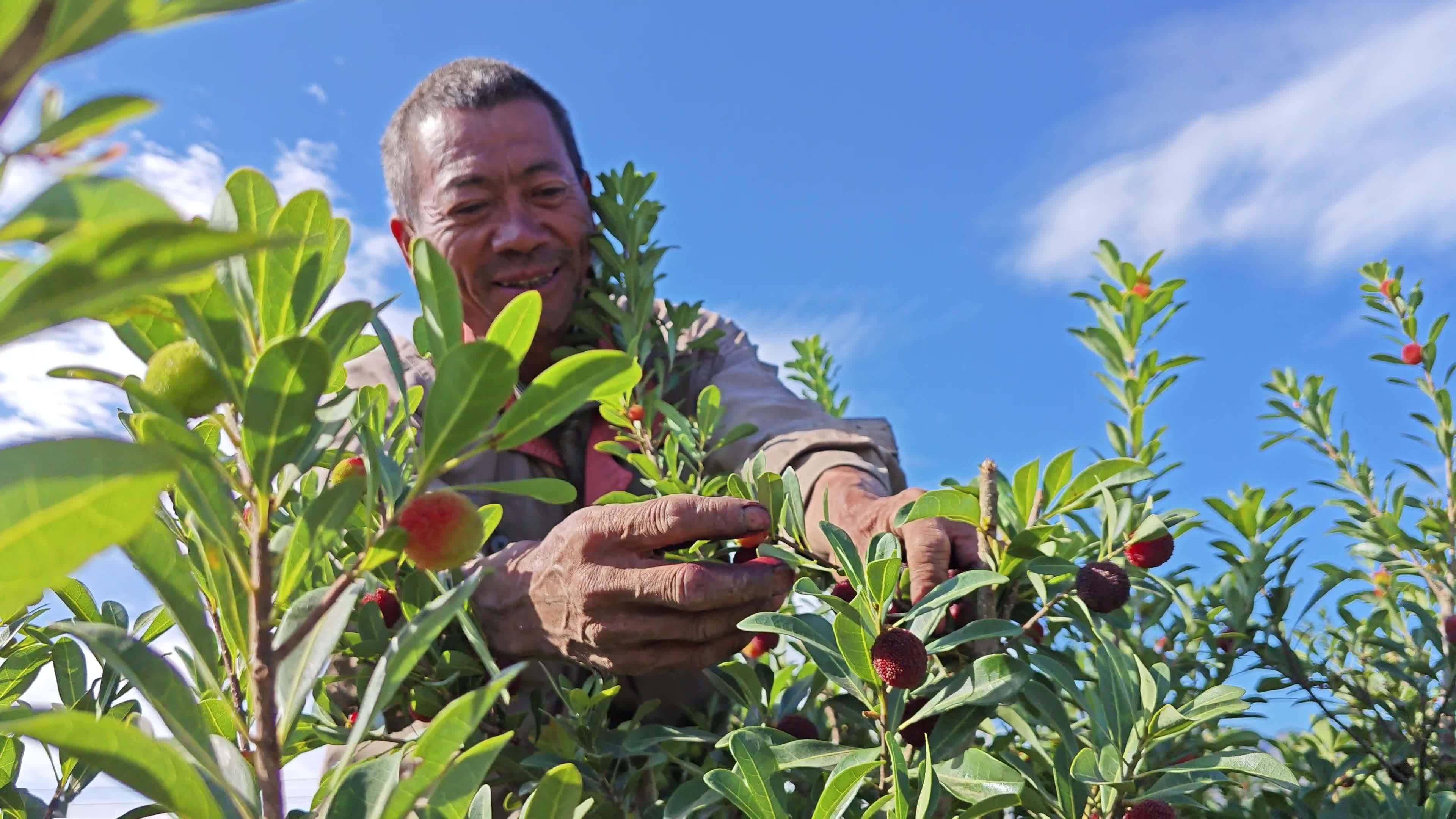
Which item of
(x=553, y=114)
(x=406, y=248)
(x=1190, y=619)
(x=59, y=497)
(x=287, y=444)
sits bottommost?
(x=59, y=497)

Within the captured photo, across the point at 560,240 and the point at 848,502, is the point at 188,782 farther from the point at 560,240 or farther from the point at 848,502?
the point at 560,240

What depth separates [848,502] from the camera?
183cm

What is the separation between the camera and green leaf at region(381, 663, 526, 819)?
0.60 m

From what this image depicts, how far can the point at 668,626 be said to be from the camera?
4.81 ft

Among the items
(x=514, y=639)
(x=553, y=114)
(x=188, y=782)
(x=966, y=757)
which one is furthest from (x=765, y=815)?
(x=553, y=114)

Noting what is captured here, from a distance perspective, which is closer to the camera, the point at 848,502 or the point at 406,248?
the point at 848,502

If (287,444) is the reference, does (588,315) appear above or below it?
above

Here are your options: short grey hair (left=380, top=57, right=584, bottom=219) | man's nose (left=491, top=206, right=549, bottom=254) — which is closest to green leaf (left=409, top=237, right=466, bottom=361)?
man's nose (left=491, top=206, right=549, bottom=254)

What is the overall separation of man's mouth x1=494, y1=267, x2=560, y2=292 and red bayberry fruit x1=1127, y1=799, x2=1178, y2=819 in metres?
2.04

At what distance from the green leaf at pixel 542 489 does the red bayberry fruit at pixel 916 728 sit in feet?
2.15

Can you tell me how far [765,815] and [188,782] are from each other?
630 mm

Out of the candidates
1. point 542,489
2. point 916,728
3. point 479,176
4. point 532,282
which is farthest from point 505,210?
point 542,489

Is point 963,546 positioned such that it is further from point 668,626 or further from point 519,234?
point 519,234

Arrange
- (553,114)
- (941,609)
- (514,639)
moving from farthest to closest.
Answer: (553,114) → (514,639) → (941,609)
